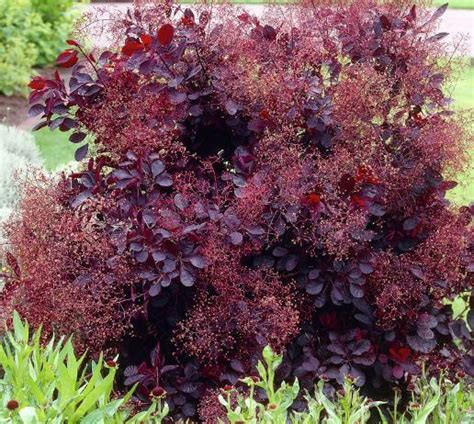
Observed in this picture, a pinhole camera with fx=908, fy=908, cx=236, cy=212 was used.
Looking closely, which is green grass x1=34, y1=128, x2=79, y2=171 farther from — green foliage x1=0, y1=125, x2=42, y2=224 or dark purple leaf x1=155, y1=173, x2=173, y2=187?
dark purple leaf x1=155, y1=173, x2=173, y2=187

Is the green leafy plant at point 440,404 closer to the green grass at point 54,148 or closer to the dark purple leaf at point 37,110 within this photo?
the dark purple leaf at point 37,110

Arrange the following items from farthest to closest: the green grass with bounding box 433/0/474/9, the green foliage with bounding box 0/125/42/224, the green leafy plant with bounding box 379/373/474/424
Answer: the green grass with bounding box 433/0/474/9 → the green foliage with bounding box 0/125/42/224 → the green leafy plant with bounding box 379/373/474/424

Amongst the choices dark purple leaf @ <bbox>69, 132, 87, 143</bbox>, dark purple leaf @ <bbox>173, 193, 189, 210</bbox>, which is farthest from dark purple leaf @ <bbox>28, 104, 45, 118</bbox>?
dark purple leaf @ <bbox>173, 193, 189, 210</bbox>

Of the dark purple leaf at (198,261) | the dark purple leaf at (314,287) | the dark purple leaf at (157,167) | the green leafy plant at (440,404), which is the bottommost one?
the green leafy plant at (440,404)

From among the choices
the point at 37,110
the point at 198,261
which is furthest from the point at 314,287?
the point at 37,110

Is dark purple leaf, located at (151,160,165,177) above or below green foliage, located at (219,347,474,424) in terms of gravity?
above

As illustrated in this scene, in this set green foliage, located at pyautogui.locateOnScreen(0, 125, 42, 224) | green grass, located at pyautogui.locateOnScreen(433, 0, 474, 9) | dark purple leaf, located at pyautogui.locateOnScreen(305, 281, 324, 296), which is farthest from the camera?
green grass, located at pyautogui.locateOnScreen(433, 0, 474, 9)

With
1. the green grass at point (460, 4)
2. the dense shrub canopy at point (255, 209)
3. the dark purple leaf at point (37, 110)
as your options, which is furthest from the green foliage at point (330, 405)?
the green grass at point (460, 4)

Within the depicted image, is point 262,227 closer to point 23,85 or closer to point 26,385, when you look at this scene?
point 26,385
